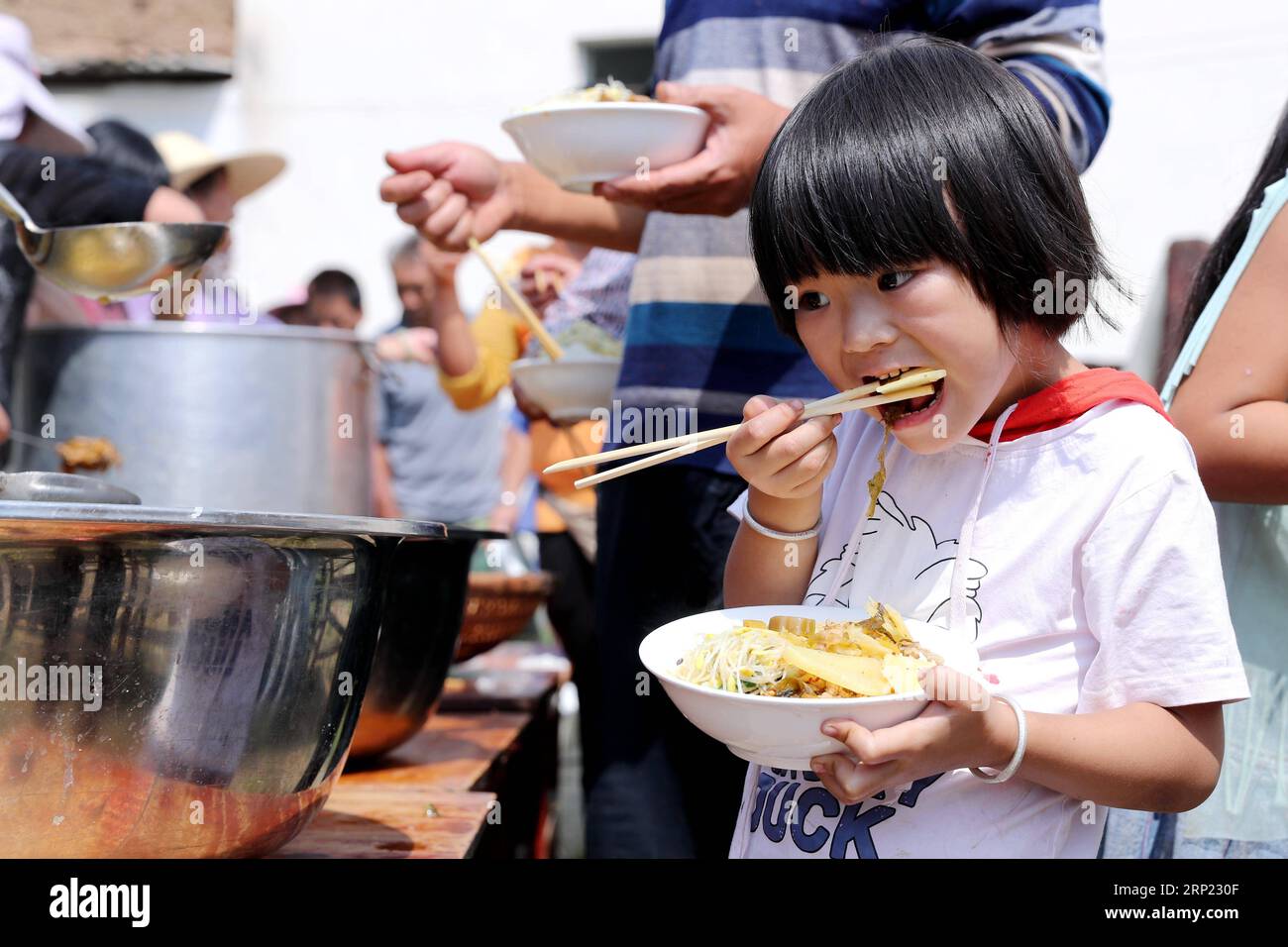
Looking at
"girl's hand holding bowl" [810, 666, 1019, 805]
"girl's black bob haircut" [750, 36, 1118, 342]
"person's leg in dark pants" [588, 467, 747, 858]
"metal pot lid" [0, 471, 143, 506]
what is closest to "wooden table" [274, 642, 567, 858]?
"person's leg in dark pants" [588, 467, 747, 858]

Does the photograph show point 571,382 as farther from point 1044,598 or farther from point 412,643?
point 1044,598

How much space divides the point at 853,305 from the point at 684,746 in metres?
0.96

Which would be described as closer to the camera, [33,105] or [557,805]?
[33,105]

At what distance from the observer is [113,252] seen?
186 cm

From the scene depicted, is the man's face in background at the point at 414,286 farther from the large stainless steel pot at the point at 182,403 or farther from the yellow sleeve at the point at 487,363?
the large stainless steel pot at the point at 182,403

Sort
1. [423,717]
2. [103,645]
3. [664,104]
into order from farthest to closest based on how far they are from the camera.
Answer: [423,717], [664,104], [103,645]

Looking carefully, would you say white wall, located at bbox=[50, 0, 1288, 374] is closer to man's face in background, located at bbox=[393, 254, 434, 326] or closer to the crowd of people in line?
man's face in background, located at bbox=[393, 254, 434, 326]

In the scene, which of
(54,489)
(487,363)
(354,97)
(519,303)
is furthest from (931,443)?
(354,97)

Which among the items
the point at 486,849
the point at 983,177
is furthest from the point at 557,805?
the point at 983,177

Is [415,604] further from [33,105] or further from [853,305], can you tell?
[33,105]

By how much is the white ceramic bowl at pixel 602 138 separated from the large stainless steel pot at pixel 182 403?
1.20 meters

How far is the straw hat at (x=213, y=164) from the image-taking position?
395cm

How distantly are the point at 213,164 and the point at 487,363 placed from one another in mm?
1359

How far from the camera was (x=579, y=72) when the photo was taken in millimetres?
6477
